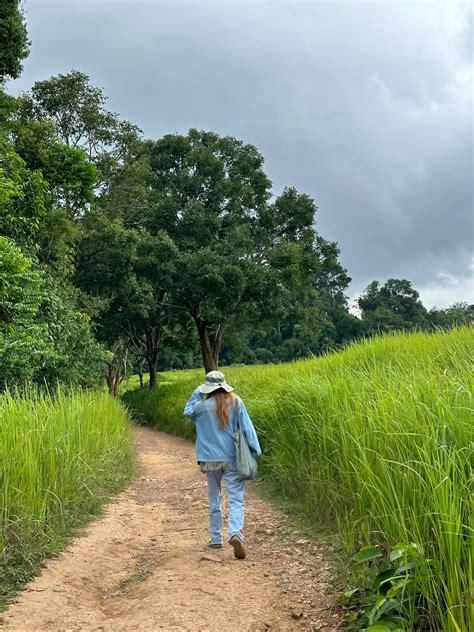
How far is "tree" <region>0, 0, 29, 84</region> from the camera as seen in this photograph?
1287 centimetres

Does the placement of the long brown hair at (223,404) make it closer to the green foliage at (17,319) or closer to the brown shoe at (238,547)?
the brown shoe at (238,547)

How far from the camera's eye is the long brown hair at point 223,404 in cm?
493

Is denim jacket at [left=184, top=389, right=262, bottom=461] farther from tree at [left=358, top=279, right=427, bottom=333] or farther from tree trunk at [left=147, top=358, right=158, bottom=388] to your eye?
tree at [left=358, top=279, right=427, bottom=333]

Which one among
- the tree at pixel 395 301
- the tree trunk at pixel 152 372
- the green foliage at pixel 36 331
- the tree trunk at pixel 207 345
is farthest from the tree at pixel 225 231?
the tree at pixel 395 301

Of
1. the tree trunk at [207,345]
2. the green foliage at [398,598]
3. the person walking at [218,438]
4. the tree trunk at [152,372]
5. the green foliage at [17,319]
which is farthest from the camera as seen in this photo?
the tree trunk at [152,372]

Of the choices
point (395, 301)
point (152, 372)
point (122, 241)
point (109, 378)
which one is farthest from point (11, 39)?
point (395, 301)

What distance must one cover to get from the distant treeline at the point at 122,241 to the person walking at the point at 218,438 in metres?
5.51

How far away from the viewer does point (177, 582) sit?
4.12 m

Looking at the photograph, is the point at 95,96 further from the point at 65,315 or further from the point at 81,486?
the point at 81,486

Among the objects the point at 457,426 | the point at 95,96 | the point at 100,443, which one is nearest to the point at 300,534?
the point at 457,426

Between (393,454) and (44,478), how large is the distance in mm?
3395

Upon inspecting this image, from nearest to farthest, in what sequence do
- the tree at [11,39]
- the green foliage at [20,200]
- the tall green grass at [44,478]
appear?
the tall green grass at [44,478] < the green foliage at [20,200] < the tree at [11,39]

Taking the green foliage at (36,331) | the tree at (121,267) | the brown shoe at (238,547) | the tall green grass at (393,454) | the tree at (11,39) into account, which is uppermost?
the tree at (11,39)

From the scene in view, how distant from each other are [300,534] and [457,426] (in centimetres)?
248
